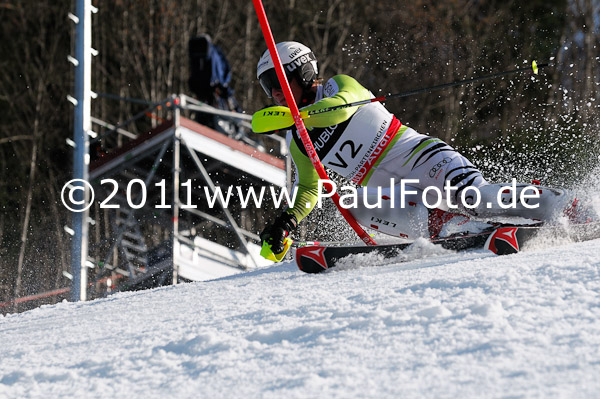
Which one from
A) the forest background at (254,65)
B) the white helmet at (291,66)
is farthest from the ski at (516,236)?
the forest background at (254,65)

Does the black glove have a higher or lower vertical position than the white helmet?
lower

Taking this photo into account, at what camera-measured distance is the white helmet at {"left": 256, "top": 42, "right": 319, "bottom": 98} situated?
4770mm

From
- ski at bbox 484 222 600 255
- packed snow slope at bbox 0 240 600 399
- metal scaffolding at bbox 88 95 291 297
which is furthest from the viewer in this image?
metal scaffolding at bbox 88 95 291 297

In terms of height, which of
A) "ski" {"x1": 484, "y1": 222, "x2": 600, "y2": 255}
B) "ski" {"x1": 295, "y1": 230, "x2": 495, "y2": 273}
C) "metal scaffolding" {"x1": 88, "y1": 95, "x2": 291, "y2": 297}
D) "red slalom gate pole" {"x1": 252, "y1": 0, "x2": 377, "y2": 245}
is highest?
"red slalom gate pole" {"x1": 252, "y1": 0, "x2": 377, "y2": 245}

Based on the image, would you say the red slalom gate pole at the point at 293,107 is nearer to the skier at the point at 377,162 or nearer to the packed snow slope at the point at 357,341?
the skier at the point at 377,162

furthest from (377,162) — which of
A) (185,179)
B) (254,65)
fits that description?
(254,65)

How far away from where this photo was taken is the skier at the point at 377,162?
15.3ft

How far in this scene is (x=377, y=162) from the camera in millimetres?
4910

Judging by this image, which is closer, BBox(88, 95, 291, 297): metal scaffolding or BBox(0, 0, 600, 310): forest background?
BBox(88, 95, 291, 297): metal scaffolding

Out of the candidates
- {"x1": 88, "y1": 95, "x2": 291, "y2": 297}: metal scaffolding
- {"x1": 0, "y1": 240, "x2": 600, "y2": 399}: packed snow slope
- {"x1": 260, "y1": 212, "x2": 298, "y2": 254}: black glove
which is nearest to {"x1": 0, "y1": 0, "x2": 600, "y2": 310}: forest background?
{"x1": 88, "y1": 95, "x2": 291, "y2": 297}: metal scaffolding

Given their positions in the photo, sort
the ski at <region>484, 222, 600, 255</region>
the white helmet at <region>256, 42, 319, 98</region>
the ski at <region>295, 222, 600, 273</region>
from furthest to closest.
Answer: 1. the white helmet at <region>256, 42, 319, 98</region>
2. the ski at <region>295, 222, 600, 273</region>
3. the ski at <region>484, 222, 600, 255</region>

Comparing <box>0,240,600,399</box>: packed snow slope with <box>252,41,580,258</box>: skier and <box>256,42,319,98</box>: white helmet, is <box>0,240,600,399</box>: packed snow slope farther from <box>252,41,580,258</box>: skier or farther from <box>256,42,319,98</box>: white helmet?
<box>256,42,319,98</box>: white helmet

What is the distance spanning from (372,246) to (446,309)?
65.7 inches

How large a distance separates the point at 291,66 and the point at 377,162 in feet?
2.55
